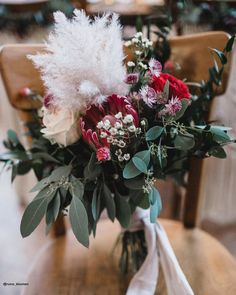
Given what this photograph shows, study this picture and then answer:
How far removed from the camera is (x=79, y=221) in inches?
21.3

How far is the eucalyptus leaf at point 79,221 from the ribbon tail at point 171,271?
23 centimetres

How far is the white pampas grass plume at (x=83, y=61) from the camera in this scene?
52 cm

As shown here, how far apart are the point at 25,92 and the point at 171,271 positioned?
1.52 feet

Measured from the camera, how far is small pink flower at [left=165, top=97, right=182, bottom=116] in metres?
0.53

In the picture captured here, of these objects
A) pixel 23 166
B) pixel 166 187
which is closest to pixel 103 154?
pixel 23 166

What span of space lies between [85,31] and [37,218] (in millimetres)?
285

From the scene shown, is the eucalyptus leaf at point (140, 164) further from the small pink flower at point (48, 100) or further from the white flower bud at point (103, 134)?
the small pink flower at point (48, 100)

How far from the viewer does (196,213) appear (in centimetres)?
90

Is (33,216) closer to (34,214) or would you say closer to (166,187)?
(34,214)

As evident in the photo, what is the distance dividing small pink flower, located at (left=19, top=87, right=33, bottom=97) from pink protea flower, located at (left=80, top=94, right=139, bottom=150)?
10.1 inches

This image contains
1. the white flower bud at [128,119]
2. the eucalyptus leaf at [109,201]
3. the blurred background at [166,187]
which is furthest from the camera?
the blurred background at [166,187]

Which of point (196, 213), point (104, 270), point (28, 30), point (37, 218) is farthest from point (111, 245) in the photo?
point (28, 30)

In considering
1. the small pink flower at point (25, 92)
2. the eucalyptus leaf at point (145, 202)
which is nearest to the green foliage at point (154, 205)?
the eucalyptus leaf at point (145, 202)

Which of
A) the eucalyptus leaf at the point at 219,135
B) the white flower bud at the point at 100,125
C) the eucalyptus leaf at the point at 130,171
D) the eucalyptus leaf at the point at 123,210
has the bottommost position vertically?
the eucalyptus leaf at the point at 123,210
